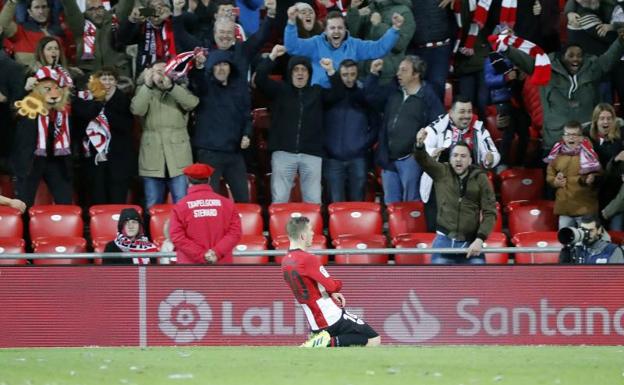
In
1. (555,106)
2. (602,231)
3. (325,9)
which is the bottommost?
(602,231)

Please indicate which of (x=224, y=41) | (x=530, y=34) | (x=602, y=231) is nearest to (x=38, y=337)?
(x=224, y=41)

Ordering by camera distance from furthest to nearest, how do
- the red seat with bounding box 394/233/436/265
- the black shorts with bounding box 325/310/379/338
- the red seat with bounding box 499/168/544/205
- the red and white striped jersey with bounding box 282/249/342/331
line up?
the red seat with bounding box 499/168/544/205 < the red seat with bounding box 394/233/436/265 < the black shorts with bounding box 325/310/379/338 < the red and white striped jersey with bounding box 282/249/342/331

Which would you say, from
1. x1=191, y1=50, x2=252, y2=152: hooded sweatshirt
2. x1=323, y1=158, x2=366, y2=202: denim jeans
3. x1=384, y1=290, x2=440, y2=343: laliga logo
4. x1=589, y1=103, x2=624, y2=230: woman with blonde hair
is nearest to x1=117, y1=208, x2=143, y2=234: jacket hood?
x1=191, y1=50, x2=252, y2=152: hooded sweatshirt

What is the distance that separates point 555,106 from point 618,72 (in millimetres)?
1221

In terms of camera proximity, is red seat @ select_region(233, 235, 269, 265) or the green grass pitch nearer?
the green grass pitch

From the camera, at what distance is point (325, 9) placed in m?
17.6

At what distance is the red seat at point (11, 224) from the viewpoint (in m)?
15.1

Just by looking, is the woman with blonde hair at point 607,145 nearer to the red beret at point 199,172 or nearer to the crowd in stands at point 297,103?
the crowd in stands at point 297,103

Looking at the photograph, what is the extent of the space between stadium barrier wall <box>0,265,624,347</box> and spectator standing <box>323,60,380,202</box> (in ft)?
10.2

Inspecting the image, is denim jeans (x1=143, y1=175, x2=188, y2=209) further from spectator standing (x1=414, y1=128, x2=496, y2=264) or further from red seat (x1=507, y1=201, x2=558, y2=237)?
red seat (x1=507, y1=201, x2=558, y2=237)

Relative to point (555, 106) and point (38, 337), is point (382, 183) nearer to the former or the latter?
point (555, 106)

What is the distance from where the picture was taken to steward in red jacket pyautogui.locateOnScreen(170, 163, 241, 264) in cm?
1308

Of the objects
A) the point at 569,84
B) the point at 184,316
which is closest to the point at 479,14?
the point at 569,84

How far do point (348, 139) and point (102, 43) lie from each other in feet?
10.4
